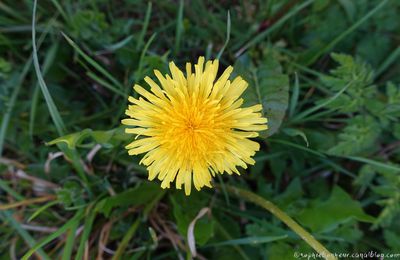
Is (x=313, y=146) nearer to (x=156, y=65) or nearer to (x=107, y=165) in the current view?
(x=156, y=65)

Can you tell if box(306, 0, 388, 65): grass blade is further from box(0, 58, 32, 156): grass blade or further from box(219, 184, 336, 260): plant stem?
box(0, 58, 32, 156): grass blade

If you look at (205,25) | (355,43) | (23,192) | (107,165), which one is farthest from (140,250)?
(355,43)

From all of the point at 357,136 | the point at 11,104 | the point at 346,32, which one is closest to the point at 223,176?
the point at 357,136

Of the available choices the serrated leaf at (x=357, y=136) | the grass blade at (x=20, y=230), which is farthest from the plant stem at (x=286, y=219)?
the grass blade at (x=20, y=230)

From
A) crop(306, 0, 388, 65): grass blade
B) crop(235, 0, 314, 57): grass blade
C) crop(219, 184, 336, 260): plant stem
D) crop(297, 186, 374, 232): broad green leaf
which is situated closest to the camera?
crop(219, 184, 336, 260): plant stem

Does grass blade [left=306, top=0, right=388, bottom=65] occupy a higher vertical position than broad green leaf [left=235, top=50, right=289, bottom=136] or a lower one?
higher

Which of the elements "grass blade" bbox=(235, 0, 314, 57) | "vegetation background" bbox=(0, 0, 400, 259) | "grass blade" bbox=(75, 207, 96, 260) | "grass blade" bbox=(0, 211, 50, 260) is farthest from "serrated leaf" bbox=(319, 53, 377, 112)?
"grass blade" bbox=(0, 211, 50, 260)

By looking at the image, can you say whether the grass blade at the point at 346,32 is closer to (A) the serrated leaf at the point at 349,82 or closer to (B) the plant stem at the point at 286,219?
(A) the serrated leaf at the point at 349,82
